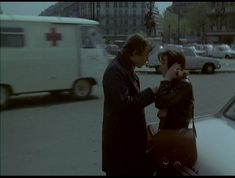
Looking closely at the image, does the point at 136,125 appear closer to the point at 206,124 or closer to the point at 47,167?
the point at 206,124

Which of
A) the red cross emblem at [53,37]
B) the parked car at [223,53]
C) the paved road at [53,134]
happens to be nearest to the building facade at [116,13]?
the paved road at [53,134]

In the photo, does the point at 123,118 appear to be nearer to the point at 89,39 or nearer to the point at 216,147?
the point at 216,147

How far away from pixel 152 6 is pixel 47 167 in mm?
1915

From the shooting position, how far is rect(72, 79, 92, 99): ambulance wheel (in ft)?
25.5

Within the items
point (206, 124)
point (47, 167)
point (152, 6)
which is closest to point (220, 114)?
point (206, 124)

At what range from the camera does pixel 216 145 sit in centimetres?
229

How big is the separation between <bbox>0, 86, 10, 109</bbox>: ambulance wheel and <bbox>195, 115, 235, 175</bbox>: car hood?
3093mm

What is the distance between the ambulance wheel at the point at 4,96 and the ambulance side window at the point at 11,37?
1.93 feet

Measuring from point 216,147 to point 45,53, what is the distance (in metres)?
4.22

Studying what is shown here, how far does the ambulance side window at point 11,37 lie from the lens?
5105mm

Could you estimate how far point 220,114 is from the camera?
2.95m

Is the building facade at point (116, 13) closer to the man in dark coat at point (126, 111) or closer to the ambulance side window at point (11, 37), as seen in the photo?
the man in dark coat at point (126, 111)

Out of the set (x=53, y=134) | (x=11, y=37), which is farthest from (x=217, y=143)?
(x=11, y=37)

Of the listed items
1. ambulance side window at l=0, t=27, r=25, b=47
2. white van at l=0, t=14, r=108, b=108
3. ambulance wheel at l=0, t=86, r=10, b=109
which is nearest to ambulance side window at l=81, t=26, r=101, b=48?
white van at l=0, t=14, r=108, b=108
